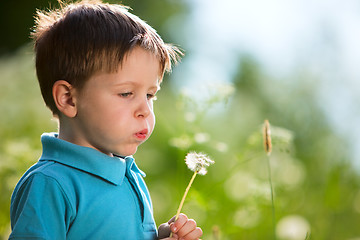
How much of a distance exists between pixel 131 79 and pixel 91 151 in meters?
0.19

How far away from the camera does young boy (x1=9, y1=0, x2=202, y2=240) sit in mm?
1042

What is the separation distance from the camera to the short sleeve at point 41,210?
0.92 m

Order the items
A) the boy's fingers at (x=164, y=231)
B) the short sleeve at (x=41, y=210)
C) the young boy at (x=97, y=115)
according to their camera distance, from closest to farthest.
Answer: the short sleeve at (x=41, y=210) < the young boy at (x=97, y=115) < the boy's fingers at (x=164, y=231)

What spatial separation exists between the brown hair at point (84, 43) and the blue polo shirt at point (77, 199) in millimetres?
153

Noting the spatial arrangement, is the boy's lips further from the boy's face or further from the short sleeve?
the short sleeve

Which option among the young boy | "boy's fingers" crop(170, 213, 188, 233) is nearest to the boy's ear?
the young boy

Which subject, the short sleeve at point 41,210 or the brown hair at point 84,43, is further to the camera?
the brown hair at point 84,43

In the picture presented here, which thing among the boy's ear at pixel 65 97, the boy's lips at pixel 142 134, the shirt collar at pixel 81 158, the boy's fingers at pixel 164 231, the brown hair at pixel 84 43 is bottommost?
the boy's fingers at pixel 164 231

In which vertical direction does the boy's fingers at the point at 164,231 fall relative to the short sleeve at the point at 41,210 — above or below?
above

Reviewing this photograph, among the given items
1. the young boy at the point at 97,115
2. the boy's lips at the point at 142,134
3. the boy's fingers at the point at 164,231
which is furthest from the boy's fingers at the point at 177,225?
the boy's lips at the point at 142,134

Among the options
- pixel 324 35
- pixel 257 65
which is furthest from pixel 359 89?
pixel 257 65

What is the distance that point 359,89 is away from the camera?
301 cm

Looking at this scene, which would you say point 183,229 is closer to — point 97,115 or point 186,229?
point 186,229

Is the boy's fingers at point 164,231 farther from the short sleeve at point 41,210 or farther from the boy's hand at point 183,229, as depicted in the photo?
the short sleeve at point 41,210
